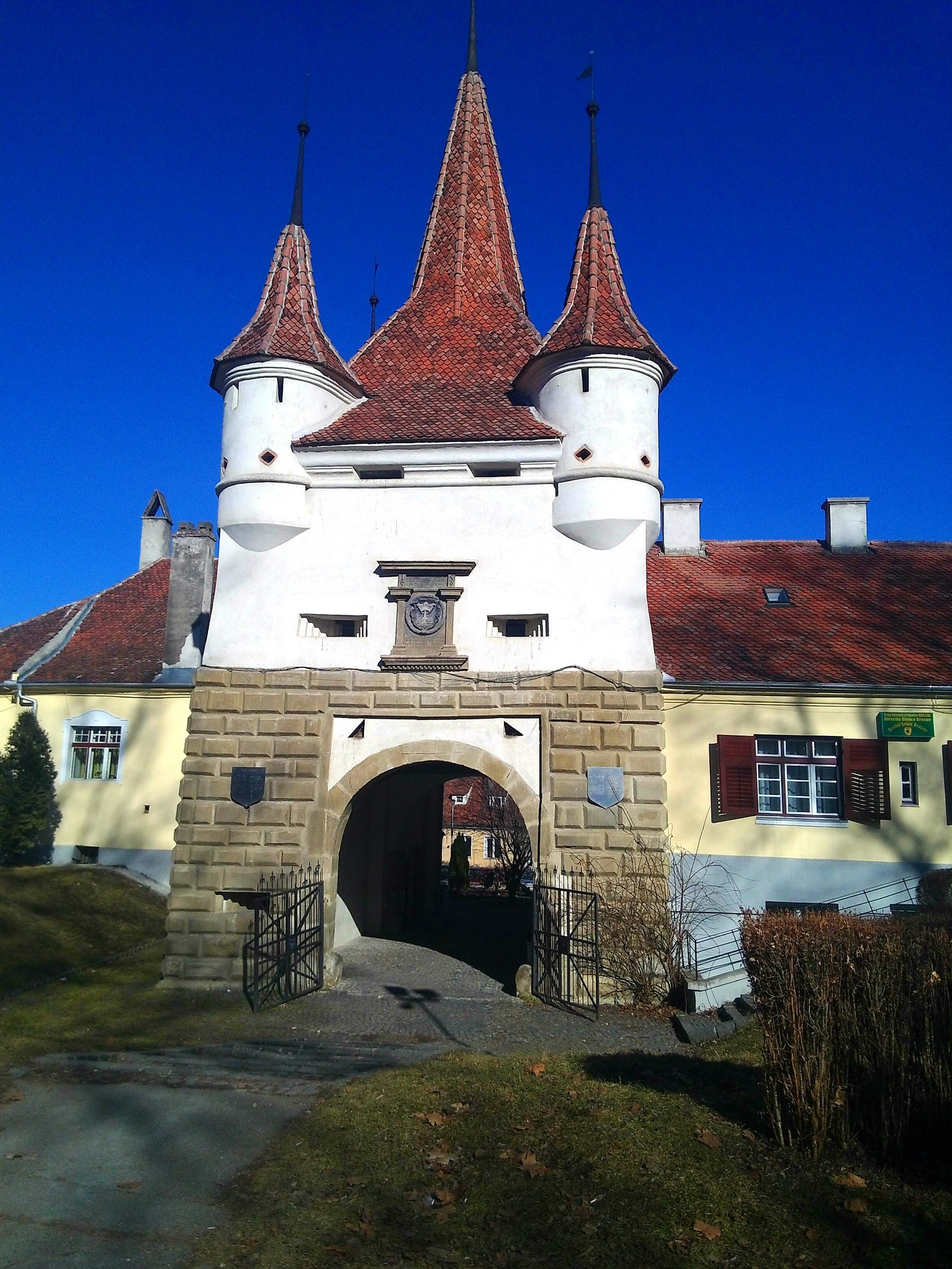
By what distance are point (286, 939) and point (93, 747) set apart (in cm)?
911

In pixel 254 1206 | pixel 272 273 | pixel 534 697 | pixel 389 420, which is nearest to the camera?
pixel 254 1206

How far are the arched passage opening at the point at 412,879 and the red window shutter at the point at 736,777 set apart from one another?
301 centimetres

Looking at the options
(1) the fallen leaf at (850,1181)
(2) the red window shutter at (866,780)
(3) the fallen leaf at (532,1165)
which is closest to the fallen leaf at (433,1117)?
(3) the fallen leaf at (532,1165)

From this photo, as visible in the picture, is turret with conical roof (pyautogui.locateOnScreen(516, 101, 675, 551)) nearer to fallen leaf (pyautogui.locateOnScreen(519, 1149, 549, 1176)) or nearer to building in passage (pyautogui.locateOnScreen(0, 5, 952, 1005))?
building in passage (pyautogui.locateOnScreen(0, 5, 952, 1005))

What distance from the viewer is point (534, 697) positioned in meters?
13.9

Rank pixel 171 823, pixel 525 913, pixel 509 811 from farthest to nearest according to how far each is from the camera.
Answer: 1. pixel 509 811
2. pixel 525 913
3. pixel 171 823

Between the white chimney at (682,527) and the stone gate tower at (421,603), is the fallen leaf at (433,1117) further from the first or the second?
the white chimney at (682,527)

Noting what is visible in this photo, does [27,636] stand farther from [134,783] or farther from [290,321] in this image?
[290,321]

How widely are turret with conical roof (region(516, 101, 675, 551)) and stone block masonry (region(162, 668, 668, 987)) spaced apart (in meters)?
2.29

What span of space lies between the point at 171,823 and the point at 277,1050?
9.91 m

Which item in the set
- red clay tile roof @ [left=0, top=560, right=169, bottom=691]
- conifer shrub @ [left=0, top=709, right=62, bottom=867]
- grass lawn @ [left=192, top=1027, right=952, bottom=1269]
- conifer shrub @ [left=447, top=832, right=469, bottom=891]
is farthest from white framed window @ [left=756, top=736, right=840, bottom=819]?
conifer shrub @ [left=447, top=832, right=469, bottom=891]

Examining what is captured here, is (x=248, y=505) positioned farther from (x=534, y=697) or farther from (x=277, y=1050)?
(x=277, y=1050)

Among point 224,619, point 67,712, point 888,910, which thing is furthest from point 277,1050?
point 67,712

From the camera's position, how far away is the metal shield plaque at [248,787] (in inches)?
549
